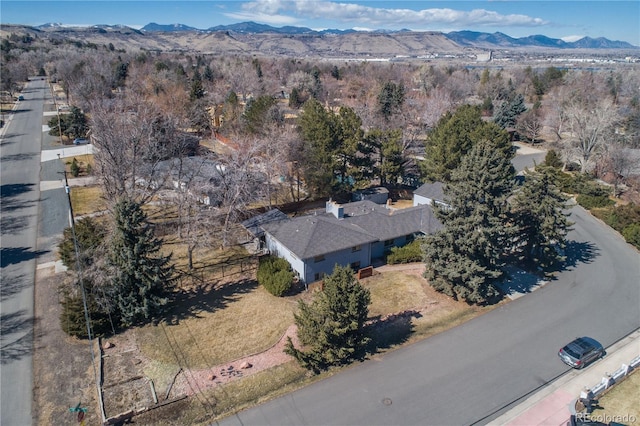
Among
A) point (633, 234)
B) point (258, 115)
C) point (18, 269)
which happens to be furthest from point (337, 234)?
point (258, 115)

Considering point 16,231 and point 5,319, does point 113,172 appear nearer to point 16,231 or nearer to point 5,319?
point 16,231

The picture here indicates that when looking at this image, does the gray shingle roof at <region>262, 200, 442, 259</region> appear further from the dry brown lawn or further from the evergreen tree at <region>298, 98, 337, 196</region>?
the evergreen tree at <region>298, 98, 337, 196</region>

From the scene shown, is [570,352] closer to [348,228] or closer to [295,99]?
[348,228]

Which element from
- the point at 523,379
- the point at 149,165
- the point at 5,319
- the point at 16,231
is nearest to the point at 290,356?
the point at 523,379

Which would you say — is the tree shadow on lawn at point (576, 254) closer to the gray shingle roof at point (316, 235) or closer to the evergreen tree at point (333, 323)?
the gray shingle roof at point (316, 235)

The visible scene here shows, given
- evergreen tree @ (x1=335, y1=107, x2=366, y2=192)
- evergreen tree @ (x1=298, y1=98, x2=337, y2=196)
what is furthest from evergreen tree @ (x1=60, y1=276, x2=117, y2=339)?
evergreen tree @ (x1=335, y1=107, x2=366, y2=192)
